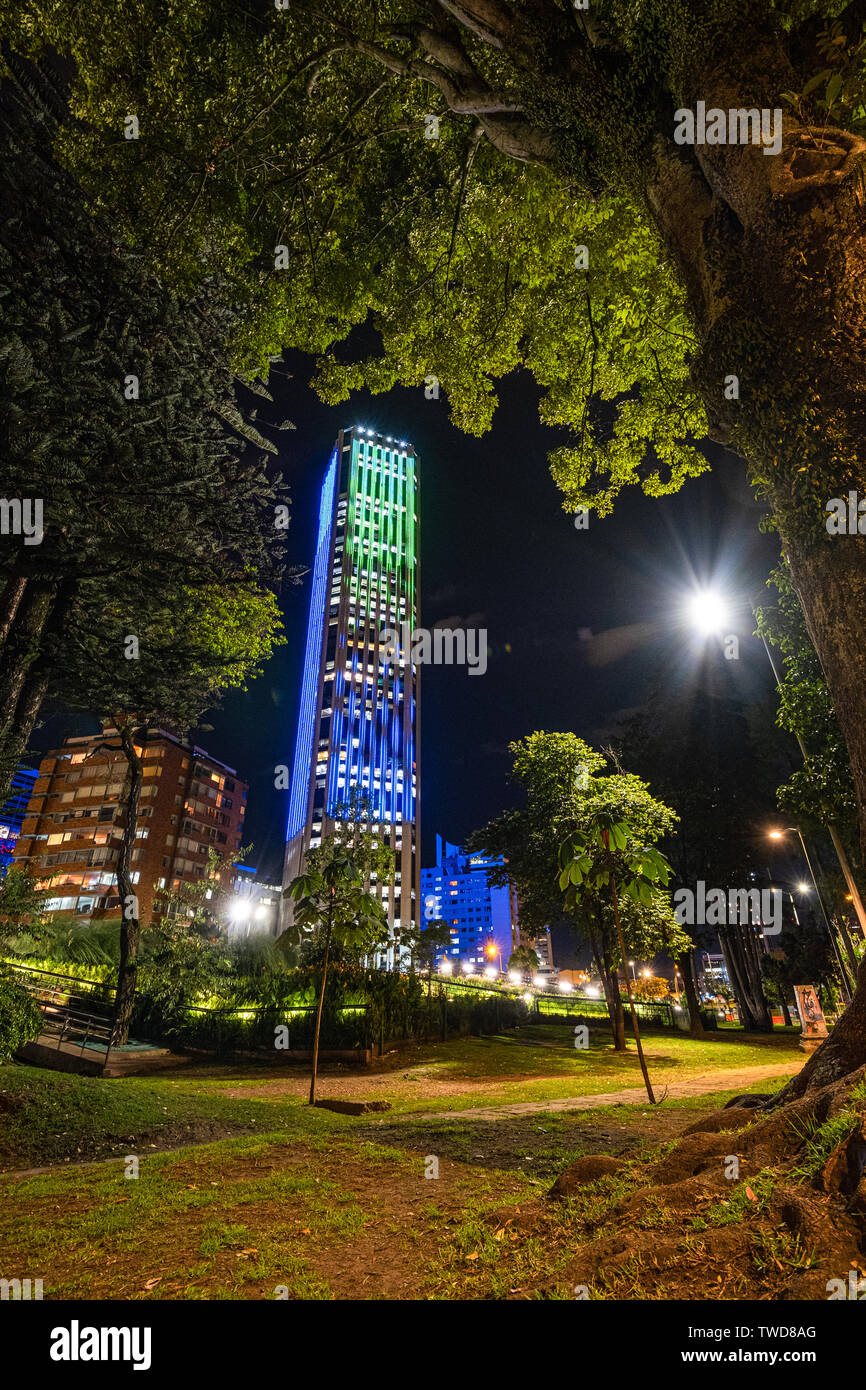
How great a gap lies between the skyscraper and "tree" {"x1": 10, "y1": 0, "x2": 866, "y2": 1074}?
9146cm

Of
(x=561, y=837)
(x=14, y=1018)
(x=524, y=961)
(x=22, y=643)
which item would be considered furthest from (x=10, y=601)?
(x=524, y=961)

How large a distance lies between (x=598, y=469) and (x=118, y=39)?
31.8 feet

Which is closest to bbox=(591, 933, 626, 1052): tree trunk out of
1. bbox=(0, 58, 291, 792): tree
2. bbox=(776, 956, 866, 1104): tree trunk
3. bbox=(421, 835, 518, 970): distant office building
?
bbox=(776, 956, 866, 1104): tree trunk

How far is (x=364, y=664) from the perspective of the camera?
113562mm

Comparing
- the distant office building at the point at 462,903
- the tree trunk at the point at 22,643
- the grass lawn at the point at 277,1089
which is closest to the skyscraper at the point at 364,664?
the distant office building at the point at 462,903

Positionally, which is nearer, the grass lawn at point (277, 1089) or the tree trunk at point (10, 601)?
the grass lawn at point (277, 1089)

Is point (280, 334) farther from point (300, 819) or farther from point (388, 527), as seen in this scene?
point (388, 527)

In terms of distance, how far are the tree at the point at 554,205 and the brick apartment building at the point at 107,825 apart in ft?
235

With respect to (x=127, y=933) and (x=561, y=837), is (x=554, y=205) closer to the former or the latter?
(x=561, y=837)

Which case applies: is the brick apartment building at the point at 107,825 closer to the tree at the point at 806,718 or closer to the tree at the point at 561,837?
the tree at the point at 561,837

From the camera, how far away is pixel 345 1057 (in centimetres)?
1670

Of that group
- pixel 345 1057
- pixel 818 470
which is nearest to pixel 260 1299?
pixel 818 470

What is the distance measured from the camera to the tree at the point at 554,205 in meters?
Answer: 4.10

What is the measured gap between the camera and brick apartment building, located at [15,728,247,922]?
73.9 meters
